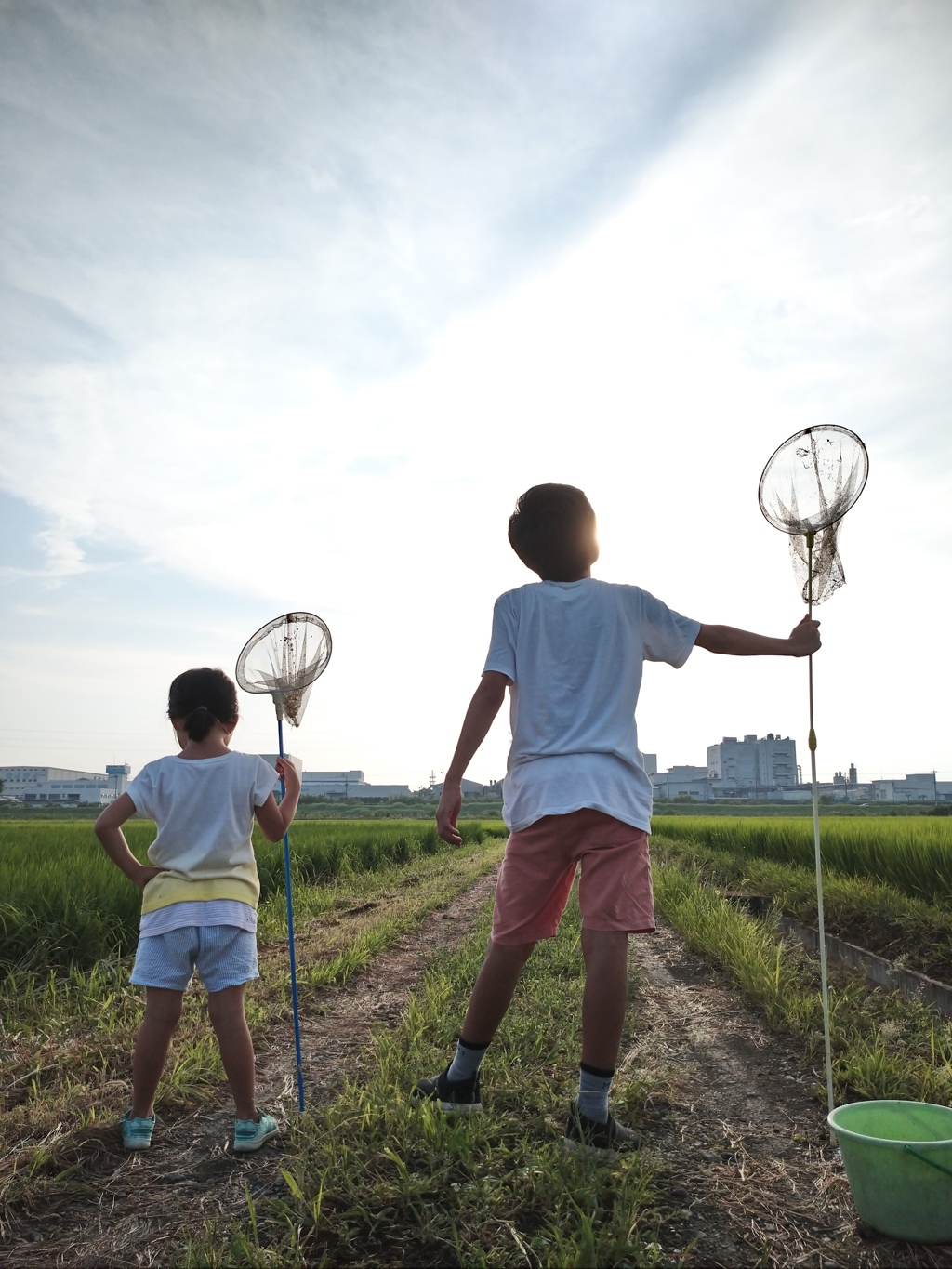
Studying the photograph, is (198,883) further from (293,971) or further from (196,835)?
(293,971)

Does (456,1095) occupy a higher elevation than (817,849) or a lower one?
lower

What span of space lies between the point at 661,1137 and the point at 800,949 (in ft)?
11.9

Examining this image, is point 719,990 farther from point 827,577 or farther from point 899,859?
point 899,859

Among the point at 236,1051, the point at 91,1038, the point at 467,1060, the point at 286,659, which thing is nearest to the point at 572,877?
the point at 467,1060

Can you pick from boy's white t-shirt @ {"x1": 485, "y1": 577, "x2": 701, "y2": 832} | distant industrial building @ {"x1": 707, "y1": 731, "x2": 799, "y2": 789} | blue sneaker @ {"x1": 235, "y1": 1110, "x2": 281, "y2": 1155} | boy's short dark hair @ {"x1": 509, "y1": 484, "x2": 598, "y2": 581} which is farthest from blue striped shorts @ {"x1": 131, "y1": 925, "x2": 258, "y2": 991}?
distant industrial building @ {"x1": 707, "y1": 731, "x2": 799, "y2": 789}

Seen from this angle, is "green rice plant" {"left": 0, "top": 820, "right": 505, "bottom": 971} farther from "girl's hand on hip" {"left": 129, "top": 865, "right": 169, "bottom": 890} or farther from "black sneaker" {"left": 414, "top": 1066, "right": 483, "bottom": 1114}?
"black sneaker" {"left": 414, "top": 1066, "right": 483, "bottom": 1114}

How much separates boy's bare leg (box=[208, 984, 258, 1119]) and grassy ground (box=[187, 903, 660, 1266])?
0.19 metres

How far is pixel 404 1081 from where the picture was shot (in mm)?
2838

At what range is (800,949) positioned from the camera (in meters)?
5.66

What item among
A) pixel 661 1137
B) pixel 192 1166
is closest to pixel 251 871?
pixel 192 1166

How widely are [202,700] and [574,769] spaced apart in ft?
4.19

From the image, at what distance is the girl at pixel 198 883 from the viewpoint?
2.54 metres

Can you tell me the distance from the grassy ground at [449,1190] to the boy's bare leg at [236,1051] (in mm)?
189

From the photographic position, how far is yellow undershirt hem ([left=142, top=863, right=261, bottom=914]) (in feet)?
8.52
